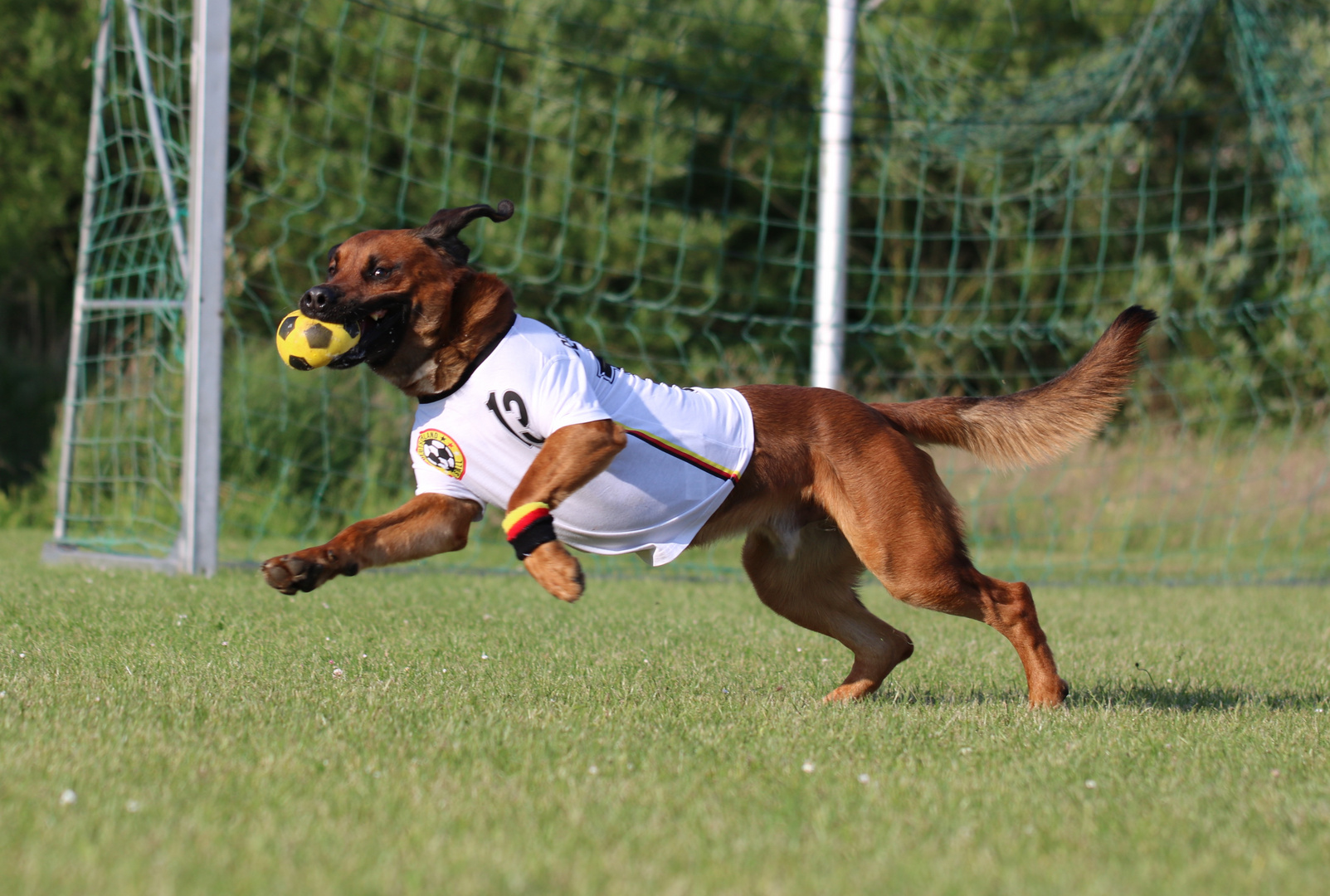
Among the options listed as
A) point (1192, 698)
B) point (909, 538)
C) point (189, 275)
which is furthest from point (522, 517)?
point (189, 275)

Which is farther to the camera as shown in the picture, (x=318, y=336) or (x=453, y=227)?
(x=453, y=227)

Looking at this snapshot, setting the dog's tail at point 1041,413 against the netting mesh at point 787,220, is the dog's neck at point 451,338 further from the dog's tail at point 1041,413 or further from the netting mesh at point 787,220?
the netting mesh at point 787,220

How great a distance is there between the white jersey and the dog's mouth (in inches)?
8.5

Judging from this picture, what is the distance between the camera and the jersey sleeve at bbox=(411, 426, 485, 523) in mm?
3924

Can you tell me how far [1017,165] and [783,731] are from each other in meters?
11.2

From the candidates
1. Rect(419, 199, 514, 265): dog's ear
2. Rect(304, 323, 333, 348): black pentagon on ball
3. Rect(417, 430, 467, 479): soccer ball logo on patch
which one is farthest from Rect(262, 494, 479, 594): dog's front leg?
Rect(419, 199, 514, 265): dog's ear

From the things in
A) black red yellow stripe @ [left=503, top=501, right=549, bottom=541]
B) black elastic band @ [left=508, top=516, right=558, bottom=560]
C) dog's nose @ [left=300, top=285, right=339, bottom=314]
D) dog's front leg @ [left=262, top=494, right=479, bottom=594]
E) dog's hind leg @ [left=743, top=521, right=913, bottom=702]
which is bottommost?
dog's hind leg @ [left=743, top=521, right=913, bottom=702]

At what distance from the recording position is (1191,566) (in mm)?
10586

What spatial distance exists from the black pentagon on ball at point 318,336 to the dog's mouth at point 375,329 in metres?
0.04

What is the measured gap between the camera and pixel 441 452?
392cm

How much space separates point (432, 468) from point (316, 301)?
626 mm

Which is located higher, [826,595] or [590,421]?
[590,421]

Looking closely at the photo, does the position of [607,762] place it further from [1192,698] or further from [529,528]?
[1192,698]

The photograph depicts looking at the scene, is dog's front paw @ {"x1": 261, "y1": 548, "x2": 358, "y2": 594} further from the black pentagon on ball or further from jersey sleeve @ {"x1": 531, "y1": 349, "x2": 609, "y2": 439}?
jersey sleeve @ {"x1": 531, "y1": 349, "x2": 609, "y2": 439}
